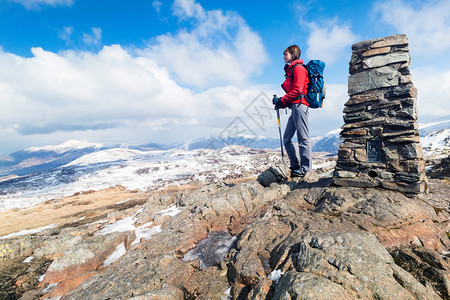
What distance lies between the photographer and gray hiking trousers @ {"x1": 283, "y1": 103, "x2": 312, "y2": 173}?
26.0 ft

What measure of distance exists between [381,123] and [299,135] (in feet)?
9.16

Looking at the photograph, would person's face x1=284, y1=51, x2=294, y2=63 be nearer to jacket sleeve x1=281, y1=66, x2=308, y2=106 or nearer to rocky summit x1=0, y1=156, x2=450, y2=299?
jacket sleeve x1=281, y1=66, x2=308, y2=106

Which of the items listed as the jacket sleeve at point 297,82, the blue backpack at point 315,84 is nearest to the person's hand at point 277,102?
the jacket sleeve at point 297,82

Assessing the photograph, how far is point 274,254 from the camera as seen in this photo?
4.25 meters

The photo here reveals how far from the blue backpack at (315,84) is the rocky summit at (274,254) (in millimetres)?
3453

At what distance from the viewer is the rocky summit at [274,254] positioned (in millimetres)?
3033

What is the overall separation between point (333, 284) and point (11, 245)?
13.4 meters

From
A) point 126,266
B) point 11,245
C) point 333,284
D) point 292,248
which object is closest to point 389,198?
point 292,248

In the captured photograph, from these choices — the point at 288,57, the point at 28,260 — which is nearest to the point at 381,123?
the point at 288,57

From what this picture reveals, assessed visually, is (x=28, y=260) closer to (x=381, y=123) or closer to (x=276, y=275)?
(x=276, y=275)

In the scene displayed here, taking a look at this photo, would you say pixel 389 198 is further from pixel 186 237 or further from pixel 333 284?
pixel 186 237

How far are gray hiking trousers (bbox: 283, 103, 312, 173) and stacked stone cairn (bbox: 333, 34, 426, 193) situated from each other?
4.82 feet

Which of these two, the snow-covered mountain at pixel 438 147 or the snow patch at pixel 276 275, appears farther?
the snow-covered mountain at pixel 438 147

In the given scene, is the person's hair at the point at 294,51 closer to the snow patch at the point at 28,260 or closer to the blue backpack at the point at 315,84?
the blue backpack at the point at 315,84
